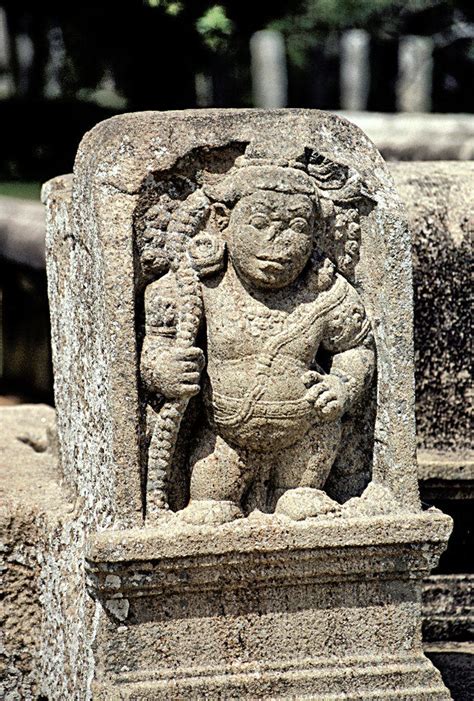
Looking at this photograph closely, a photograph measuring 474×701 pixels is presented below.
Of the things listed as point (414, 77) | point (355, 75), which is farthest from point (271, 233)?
point (414, 77)

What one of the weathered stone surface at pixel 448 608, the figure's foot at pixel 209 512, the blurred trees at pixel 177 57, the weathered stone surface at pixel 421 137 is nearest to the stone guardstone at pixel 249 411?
the figure's foot at pixel 209 512

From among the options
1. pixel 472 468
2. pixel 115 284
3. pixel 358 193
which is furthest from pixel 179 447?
pixel 472 468

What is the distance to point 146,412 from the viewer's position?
3459 millimetres

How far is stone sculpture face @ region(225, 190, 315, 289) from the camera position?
11.3 feet

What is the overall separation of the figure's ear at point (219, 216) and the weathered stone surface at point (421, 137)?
21.7ft

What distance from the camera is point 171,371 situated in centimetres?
342

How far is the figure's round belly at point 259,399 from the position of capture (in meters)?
3.47

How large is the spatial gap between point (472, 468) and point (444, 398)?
278 mm

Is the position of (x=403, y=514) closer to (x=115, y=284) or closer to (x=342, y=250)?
(x=342, y=250)

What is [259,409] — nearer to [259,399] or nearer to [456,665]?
[259,399]

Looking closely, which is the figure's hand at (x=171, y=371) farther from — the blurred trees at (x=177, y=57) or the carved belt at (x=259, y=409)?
the blurred trees at (x=177, y=57)

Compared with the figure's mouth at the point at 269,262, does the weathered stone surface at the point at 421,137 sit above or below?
below

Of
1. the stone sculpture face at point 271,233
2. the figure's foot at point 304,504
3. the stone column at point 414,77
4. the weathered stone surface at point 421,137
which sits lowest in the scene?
the stone column at point 414,77

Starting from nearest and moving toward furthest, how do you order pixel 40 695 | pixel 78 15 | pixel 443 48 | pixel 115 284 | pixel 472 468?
1. pixel 115 284
2. pixel 40 695
3. pixel 472 468
4. pixel 78 15
5. pixel 443 48
